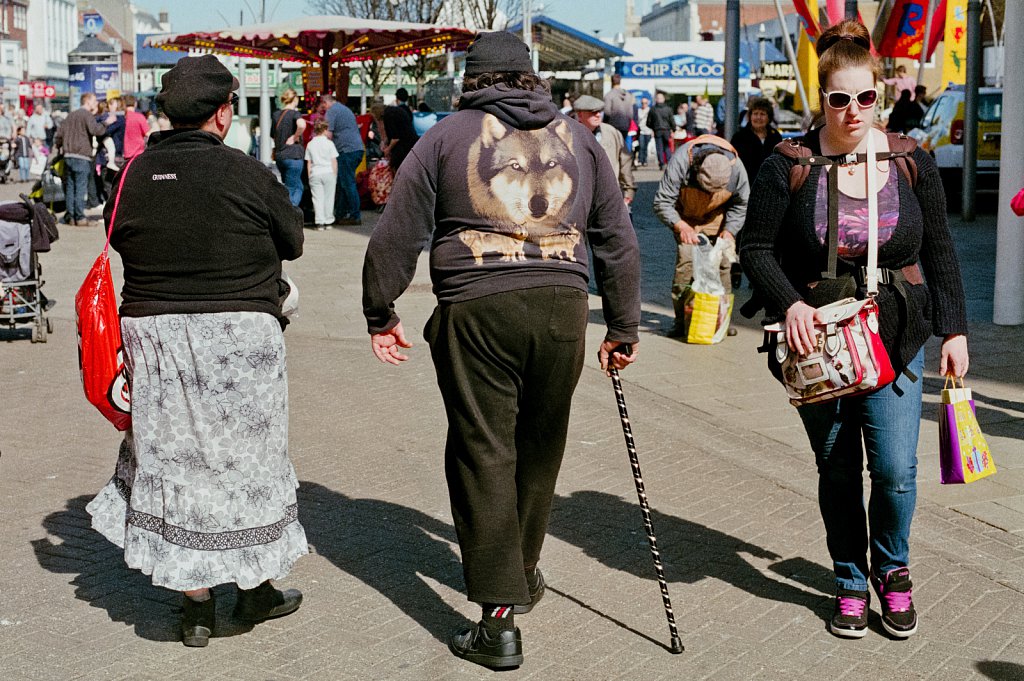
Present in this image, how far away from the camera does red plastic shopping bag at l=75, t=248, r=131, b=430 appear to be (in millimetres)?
4340

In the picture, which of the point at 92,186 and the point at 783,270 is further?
the point at 92,186

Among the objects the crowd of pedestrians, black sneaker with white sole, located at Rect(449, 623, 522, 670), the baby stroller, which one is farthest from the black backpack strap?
the baby stroller

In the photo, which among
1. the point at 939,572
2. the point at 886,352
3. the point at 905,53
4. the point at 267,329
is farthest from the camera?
the point at 905,53

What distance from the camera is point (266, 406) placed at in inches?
172

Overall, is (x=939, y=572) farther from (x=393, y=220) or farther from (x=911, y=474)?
(x=393, y=220)

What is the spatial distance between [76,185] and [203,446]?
649 inches

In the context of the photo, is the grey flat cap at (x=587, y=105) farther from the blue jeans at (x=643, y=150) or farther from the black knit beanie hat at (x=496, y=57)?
the blue jeans at (x=643, y=150)

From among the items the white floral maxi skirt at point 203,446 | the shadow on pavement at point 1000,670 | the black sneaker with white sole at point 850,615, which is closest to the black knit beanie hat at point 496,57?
the white floral maxi skirt at point 203,446

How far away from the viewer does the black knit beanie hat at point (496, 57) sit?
13.4ft

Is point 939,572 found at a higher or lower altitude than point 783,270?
lower

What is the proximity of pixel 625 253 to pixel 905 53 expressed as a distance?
1875cm

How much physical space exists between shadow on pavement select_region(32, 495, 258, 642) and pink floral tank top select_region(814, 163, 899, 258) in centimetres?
225

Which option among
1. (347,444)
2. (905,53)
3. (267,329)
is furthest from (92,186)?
(267,329)

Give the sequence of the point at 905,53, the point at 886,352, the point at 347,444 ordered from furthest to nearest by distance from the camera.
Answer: the point at 905,53 < the point at 347,444 < the point at 886,352
